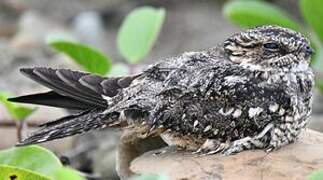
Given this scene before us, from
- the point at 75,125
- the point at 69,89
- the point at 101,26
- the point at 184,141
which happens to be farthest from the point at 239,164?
the point at 101,26

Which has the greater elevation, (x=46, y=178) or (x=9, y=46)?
(x=9, y=46)

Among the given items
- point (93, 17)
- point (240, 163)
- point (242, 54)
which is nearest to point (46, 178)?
point (240, 163)

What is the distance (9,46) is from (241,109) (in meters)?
4.66

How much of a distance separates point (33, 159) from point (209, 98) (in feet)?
2.49

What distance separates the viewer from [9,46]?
8.44 m

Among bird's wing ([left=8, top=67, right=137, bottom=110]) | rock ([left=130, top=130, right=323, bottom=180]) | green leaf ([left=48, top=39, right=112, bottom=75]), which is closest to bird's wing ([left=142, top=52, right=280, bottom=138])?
rock ([left=130, top=130, right=323, bottom=180])

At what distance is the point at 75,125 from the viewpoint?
4117 millimetres

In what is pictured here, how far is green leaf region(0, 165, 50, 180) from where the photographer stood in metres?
3.32

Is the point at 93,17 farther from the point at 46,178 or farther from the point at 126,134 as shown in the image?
the point at 46,178

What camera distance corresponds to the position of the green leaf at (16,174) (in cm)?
332

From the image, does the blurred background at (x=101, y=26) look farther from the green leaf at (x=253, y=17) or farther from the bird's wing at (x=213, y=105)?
the bird's wing at (x=213, y=105)

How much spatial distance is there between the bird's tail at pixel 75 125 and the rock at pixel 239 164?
0.20 m

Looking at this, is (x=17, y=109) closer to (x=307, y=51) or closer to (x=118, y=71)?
(x=118, y=71)

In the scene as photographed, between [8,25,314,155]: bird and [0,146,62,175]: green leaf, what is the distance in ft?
0.51
